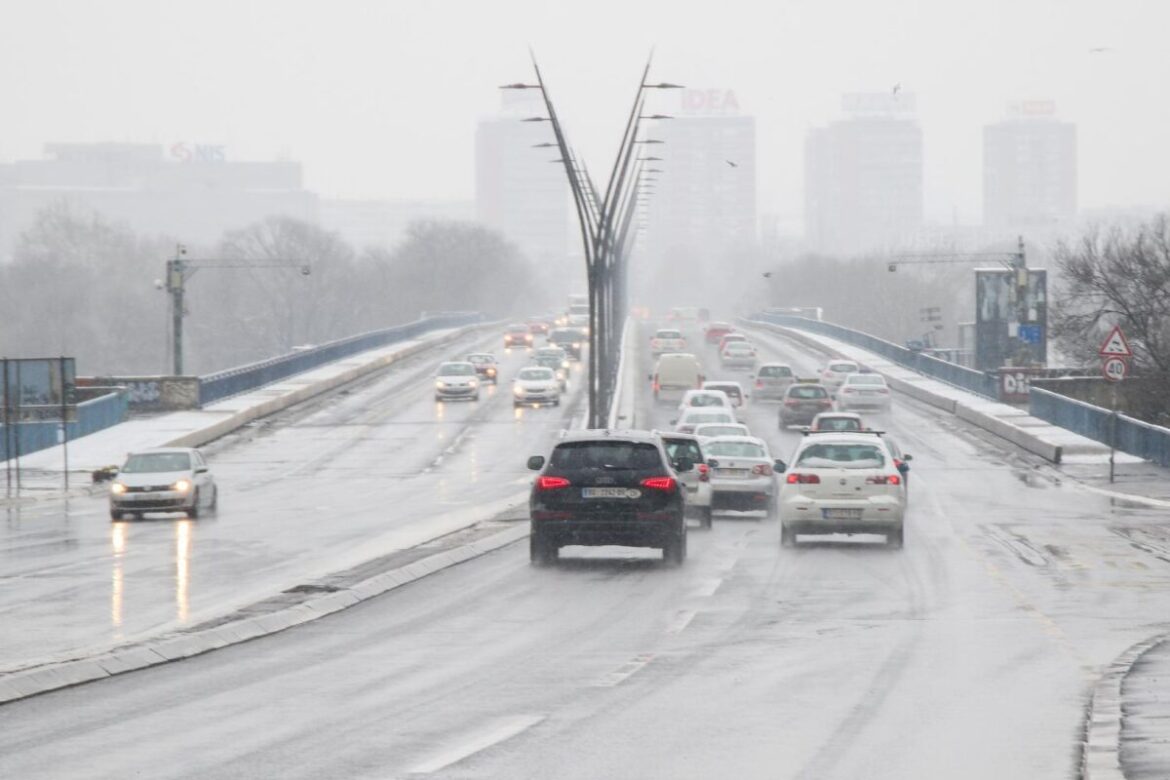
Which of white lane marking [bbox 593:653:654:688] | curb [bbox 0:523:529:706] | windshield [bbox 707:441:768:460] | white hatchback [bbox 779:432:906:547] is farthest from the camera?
windshield [bbox 707:441:768:460]

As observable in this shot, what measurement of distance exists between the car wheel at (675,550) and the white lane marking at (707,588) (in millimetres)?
1200

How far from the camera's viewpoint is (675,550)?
24.5 m

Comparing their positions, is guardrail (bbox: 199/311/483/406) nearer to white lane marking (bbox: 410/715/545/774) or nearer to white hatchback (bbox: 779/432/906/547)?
white hatchback (bbox: 779/432/906/547)

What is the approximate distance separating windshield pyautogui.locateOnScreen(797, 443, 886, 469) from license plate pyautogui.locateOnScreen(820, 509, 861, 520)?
0.61m

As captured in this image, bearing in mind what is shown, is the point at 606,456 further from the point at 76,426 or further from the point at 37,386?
the point at 76,426

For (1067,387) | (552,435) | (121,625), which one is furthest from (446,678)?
(1067,387)

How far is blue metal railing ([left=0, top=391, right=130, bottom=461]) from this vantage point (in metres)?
57.0

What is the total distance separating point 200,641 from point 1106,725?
24.7 feet

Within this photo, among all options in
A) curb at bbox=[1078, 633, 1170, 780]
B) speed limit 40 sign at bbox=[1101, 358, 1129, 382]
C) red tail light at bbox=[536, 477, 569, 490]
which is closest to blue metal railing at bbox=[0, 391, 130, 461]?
speed limit 40 sign at bbox=[1101, 358, 1129, 382]

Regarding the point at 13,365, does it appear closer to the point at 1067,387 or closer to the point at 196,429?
the point at 196,429

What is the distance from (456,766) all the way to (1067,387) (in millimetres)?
67251

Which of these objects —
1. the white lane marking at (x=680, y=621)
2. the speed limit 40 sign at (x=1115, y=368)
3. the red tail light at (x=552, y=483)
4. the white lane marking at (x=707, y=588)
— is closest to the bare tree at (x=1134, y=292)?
the speed limit 40 sign at (x=1115, y=368)

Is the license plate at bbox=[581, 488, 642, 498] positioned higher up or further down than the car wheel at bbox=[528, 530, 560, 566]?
higher up

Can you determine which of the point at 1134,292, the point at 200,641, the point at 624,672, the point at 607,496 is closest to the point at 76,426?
the point at 1134,292
